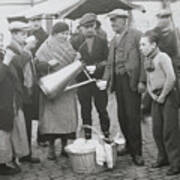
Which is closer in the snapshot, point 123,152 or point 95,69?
point 123,152

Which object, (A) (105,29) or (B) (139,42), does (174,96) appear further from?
(A) (105,29)

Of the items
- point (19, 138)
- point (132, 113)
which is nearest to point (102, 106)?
point (132, 113)

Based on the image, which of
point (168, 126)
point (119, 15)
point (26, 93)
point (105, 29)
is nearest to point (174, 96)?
point (168, 126)

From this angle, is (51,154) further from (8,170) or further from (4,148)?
(4,148)

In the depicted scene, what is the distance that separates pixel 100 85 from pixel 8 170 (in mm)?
1386

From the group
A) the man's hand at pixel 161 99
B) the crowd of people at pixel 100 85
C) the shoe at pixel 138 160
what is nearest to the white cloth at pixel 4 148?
the crowd of people at pixel 100 85

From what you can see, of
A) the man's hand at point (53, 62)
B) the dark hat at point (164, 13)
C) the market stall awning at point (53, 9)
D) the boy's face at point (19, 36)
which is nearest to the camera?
the boy's face at point (19, 36)

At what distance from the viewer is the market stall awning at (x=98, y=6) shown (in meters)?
6.69

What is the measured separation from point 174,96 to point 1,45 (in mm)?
1849

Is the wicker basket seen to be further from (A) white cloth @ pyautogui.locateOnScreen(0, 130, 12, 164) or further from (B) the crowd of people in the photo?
(A) white cloth @ pyautogui.locateOnScreen(0, 130, 12, 164)

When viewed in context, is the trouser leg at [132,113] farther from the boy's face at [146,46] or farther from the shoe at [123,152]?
the boy's face at [146,46]

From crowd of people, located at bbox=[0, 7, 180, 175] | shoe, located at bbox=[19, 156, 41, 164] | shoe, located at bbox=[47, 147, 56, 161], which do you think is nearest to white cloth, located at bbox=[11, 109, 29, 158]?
crowd of people, located at bbox=[0, 7, 180, 175]

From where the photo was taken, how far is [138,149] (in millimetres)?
5242

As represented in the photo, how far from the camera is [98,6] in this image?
7.39 m
